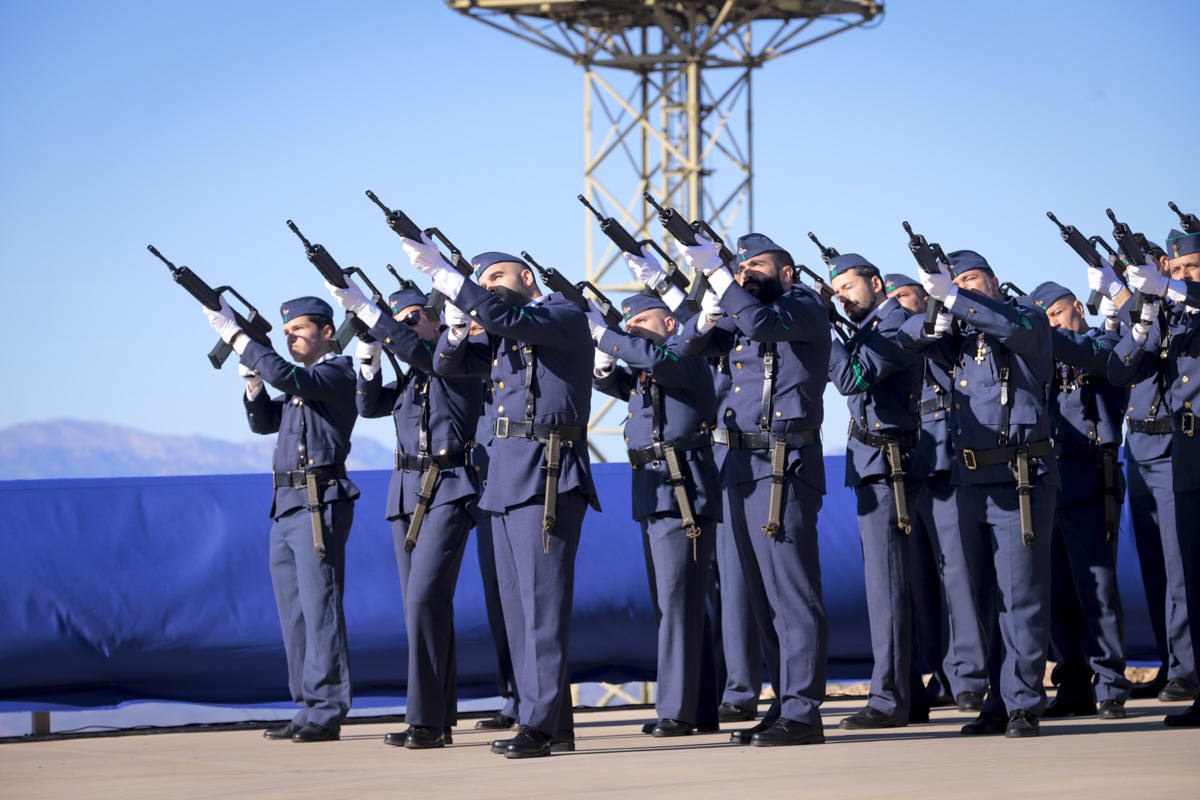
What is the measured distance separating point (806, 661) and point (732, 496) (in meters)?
0.76

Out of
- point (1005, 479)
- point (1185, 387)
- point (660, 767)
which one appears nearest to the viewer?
point (660, 767)

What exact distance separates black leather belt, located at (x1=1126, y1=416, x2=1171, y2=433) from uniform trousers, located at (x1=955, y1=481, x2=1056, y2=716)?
1162 millimetres

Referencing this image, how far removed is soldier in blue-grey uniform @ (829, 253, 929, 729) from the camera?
24.1ft

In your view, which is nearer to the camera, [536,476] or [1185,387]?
[536,476]

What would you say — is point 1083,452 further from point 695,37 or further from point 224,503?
point 695,37

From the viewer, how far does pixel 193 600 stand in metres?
8.80

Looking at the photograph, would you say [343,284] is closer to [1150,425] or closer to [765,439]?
[765,439]

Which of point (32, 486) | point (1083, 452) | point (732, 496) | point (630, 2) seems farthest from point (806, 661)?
point (630, 2)

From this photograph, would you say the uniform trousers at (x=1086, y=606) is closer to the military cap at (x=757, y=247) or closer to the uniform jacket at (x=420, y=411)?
the military cap at (x=757, y=247)

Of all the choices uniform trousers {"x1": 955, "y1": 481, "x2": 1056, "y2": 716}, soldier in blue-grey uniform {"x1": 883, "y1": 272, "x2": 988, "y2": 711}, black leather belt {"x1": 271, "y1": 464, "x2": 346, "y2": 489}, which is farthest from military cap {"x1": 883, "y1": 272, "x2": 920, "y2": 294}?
black leather belt {"x1": 271, "y1": 464, "x2": 346, "y2": 489}

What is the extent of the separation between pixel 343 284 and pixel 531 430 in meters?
1.39

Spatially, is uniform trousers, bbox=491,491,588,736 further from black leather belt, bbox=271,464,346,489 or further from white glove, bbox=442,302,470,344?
black leather belt, bbox=271,464,346,489

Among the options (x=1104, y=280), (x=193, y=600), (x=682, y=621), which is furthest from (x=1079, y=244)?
(x=193, y=600)

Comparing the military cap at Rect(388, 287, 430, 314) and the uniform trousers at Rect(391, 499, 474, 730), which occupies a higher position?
the military cap at Rect(388, 287, 430, 314)
